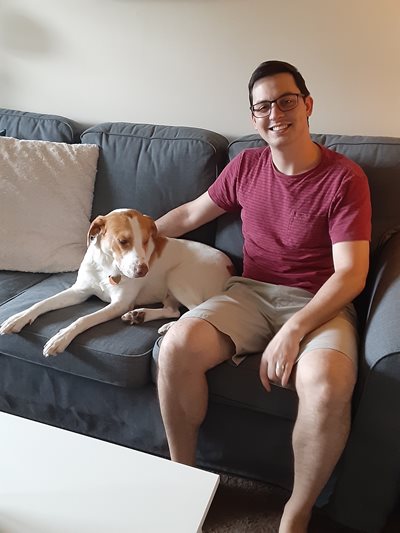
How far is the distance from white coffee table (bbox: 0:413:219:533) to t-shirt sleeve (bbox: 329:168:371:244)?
82 cm

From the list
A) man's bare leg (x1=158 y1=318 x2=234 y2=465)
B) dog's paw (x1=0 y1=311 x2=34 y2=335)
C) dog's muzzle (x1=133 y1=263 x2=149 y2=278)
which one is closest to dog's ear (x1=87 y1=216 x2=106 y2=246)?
dog's muzzle (x1=133 y1=263 x2=149 y2=278)

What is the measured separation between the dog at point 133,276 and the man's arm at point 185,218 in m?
0.04

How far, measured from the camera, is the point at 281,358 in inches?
53.1

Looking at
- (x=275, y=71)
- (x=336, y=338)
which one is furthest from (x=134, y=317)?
(x=275, y=71)

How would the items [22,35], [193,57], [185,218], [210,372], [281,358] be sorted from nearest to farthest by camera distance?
[281,358] → [210,372] → [185,218] → [193,57] → [22,35]

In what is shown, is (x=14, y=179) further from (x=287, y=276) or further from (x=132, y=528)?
(x=132, y=528)

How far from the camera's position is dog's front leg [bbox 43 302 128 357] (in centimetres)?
154

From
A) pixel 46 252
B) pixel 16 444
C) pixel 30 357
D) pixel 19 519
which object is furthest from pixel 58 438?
pixel 46 252

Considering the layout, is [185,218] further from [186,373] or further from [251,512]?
[251,512]

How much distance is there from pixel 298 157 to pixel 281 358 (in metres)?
0.64

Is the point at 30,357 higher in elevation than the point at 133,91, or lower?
lower

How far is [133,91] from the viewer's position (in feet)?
7.45

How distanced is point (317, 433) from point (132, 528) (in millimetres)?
534

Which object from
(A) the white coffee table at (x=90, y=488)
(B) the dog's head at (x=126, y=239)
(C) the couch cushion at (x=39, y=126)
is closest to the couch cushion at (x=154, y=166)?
(C) the couch cushion at (x=39, y=126)
